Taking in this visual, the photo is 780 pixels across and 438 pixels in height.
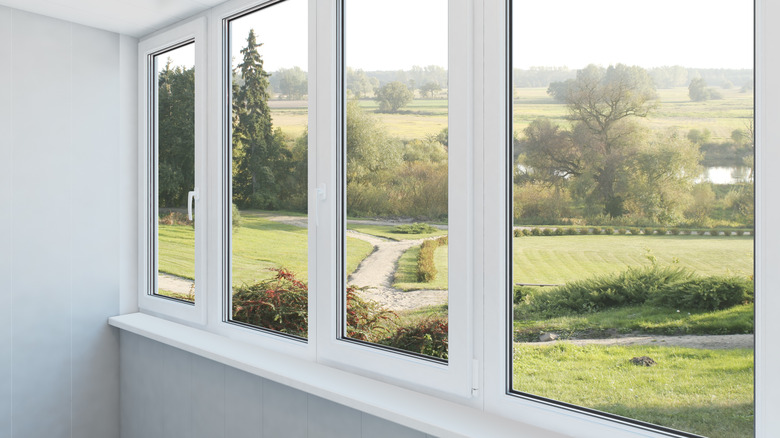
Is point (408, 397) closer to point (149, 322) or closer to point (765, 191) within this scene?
point (765, 191)

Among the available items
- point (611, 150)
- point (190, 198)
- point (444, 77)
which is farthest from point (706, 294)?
point (190, 198)

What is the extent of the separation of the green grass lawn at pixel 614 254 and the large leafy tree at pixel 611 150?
8 centimetres

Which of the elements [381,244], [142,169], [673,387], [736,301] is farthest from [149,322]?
[736,301]

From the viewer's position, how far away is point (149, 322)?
2348mm

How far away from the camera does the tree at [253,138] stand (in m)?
2.09

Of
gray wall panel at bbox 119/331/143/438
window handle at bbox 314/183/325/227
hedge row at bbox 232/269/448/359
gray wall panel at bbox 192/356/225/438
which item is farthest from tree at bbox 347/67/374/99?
gray wall panel at bbox 119/331/143/438

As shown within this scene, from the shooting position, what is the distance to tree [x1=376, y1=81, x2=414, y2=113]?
Result: 1.72 meters

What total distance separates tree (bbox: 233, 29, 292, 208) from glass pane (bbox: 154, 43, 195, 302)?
32 centimetres

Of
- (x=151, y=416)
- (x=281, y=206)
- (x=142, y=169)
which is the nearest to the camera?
(x=281, y=206)

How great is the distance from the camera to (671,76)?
1.33m

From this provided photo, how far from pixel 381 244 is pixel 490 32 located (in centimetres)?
78

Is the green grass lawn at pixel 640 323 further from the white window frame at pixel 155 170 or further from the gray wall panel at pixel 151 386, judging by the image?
the gray wall panel at pixel 151 386

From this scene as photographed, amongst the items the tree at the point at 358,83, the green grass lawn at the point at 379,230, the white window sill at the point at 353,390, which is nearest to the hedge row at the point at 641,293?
the white window sill at the point at 353,390

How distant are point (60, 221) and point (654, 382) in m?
2.43
